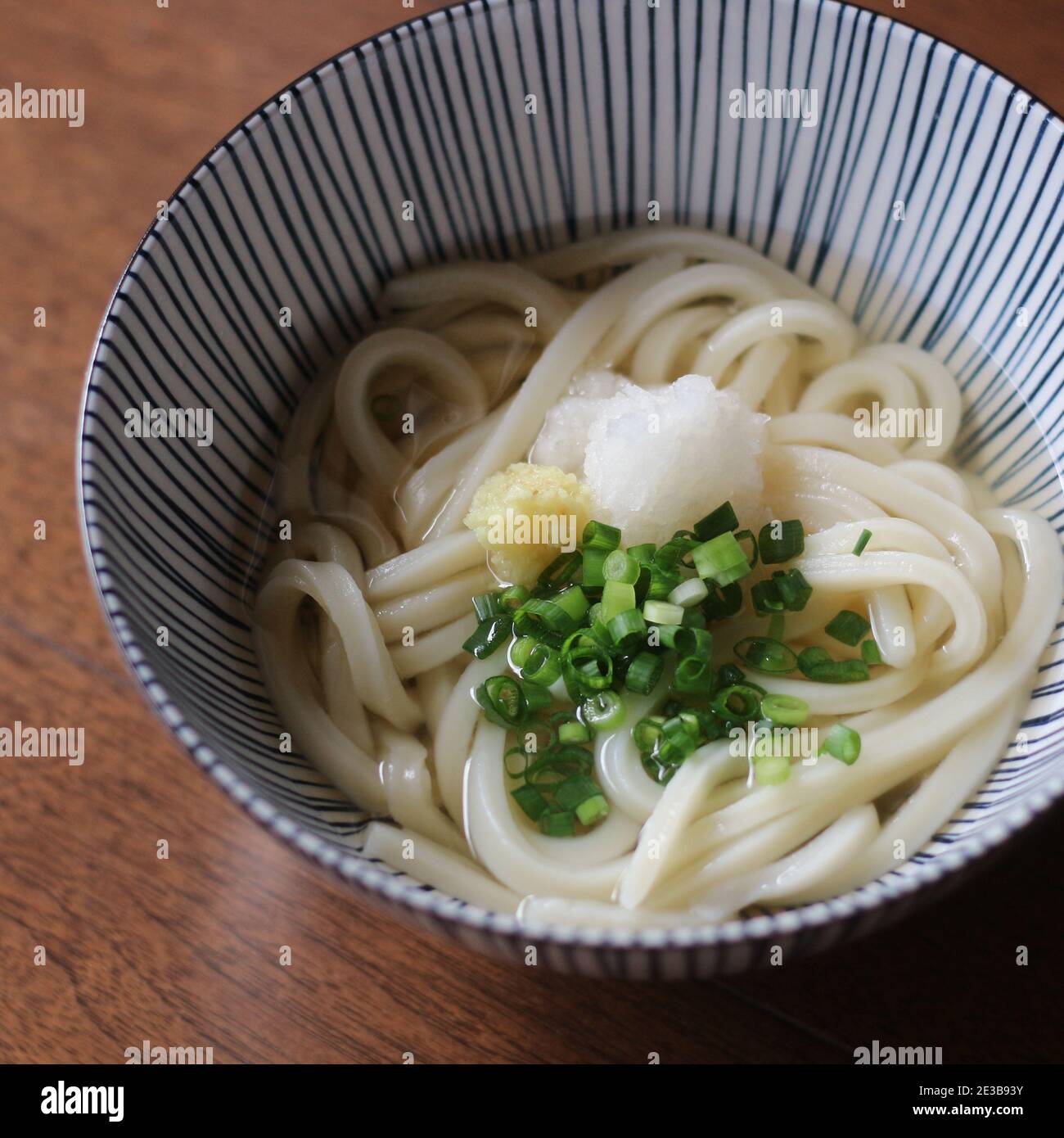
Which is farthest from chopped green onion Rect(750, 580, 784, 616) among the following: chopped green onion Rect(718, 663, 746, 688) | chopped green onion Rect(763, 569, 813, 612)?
chopped green onion Rect(718, 663, 746, 688)

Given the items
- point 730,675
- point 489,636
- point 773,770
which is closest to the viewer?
point 773,770

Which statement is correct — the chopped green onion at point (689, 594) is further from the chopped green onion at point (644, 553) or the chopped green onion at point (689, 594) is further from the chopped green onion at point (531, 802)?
the chopped green onion at point (531, 802)

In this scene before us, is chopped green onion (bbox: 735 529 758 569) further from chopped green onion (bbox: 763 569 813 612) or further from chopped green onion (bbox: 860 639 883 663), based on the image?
chopped green onion (bbox: 860 639 883 663)

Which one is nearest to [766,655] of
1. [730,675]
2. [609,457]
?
[730,675]

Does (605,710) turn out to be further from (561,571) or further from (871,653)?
(871,653)

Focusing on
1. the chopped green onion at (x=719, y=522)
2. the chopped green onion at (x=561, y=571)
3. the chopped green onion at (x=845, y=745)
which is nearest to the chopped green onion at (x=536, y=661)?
the chopped green onion at (x=561, y=571)
